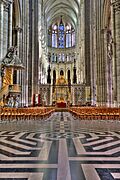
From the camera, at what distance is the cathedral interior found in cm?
355

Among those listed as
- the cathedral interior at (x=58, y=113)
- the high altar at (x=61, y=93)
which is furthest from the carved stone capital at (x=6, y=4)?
the high altar at (x=61, y=93)

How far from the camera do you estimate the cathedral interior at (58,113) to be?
3553mm

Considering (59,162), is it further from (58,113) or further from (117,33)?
(58,113)

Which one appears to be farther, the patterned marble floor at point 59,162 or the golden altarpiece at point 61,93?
the golden altarpiece at point 61,93

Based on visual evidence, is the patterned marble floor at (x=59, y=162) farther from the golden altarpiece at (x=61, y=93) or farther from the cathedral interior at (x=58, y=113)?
the golden altarpiece at (x=61, y=93)

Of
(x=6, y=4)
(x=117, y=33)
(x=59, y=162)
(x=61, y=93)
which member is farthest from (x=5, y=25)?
(x=61, y=93)

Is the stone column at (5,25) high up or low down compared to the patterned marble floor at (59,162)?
up

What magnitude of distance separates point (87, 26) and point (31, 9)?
930 centimetres

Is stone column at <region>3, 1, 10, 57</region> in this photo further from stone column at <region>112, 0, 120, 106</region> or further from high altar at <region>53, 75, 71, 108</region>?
high altar at <region>53, 75, 71, 108</region>

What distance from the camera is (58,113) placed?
76.6 feet

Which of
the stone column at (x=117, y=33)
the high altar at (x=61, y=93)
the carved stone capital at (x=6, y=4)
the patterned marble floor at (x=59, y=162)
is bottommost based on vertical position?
the patterned marble floor at (x=59, y=162)

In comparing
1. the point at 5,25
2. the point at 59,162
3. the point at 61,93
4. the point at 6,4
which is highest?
the point at 6,4

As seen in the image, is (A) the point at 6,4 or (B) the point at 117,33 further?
(B) the point at 117,33

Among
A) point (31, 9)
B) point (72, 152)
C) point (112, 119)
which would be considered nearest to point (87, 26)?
point (31, 9)
